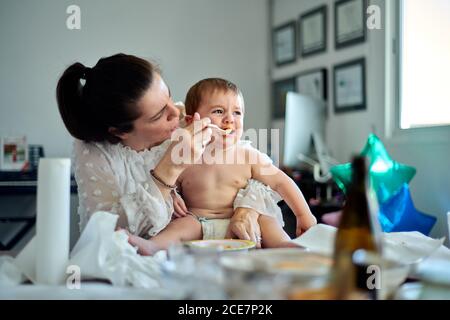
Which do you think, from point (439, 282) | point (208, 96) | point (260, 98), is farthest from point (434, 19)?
point (439, 282)

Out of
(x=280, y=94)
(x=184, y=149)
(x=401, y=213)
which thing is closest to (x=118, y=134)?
(x=184, y=149)

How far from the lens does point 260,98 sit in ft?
9.79

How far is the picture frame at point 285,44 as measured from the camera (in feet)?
10.4

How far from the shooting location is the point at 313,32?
118 inches

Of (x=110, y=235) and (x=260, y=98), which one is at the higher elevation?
(x=260, y=98)

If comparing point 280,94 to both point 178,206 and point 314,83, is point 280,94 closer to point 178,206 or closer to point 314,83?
point 314,83

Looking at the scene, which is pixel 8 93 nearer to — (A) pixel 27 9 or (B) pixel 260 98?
(A) pixel 27 9

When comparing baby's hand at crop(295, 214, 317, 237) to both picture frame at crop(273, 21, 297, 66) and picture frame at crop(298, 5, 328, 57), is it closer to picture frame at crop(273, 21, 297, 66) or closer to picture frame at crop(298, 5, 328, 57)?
picture frame at crop(298, 5, 328, 57)

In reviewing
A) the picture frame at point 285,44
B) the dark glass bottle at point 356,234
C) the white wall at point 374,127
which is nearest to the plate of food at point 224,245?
the dark glass bottle at point 356,234

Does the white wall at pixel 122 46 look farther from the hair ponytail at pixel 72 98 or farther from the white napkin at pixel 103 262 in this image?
the white napkin at pixel 103 262

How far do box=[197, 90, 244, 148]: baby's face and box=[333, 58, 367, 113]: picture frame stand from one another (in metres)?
1.66

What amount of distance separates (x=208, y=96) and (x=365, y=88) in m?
1.70

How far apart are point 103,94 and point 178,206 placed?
0.97 ft

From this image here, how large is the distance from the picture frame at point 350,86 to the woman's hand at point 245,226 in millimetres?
1747
